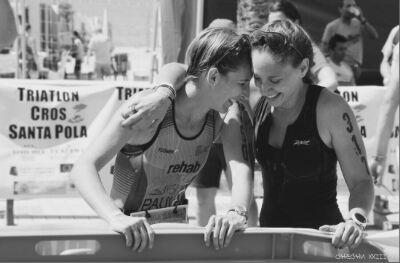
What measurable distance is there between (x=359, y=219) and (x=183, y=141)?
2.18 ft

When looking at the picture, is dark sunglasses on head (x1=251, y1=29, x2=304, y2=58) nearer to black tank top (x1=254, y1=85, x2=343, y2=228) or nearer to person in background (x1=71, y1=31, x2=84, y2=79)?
black tank top (x1=254, y1=85, x2=343, y2=228)

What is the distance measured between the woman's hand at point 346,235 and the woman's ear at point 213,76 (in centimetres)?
61

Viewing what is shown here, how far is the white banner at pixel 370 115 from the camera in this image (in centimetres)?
578

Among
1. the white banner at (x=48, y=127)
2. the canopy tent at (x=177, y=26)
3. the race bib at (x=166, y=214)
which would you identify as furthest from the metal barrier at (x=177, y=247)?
the white banner at (x=48, y=127)

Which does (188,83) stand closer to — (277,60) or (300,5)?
(277,60)

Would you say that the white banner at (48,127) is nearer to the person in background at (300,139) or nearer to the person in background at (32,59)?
the person in background at (300,139)

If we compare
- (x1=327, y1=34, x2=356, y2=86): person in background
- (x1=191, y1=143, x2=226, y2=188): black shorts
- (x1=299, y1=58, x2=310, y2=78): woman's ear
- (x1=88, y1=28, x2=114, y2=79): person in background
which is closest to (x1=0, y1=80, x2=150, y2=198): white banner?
(x1=191, y1=143, x2=226, y2=188): black shorts

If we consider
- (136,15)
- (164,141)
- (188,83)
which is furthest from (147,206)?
(136,15)

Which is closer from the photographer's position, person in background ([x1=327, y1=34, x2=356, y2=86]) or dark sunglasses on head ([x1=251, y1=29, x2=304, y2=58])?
dark sunglasses on head ([x1=251, y1=29, x2=304, y2=58])

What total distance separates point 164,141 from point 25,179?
3.65m

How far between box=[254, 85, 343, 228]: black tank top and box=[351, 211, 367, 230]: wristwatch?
11.6 inches

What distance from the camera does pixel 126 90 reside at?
5.60m

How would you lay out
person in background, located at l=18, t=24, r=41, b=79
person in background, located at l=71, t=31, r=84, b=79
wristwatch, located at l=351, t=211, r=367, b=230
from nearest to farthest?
1. wristwatch, located at l=351, t=211, r=367, b=230
2. person in background, located at l=18, t=24, r=41, b=79
3. person in background, located at l=71, t=31, r=84, b=79

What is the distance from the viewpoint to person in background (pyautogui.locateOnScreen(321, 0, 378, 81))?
7.44m
